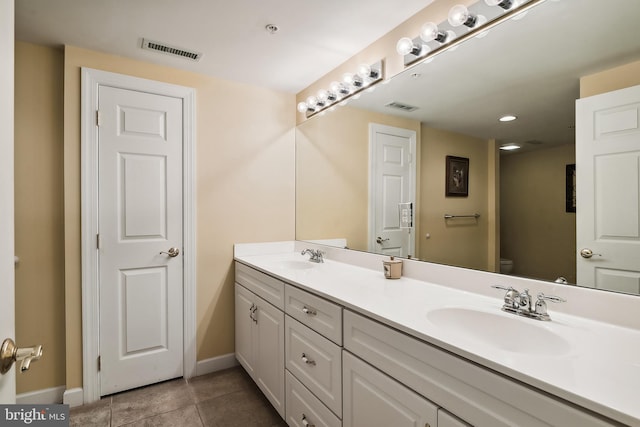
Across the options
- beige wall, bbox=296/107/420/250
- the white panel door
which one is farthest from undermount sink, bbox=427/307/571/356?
the white panel door

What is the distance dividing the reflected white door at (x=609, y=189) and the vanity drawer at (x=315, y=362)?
0.96 metres

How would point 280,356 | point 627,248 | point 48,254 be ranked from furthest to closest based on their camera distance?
point 48,254 → point 280,356 → point 627,248

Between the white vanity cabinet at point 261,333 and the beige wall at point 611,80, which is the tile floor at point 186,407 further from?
the beige wall at point 611,80

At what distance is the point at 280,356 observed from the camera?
169 centimetres

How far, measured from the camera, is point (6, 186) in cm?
66

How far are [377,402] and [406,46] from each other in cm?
159

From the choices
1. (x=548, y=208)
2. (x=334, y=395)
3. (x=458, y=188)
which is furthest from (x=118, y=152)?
(x=548, y=208)

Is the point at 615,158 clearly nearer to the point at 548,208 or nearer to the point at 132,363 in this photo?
the point at 548,208

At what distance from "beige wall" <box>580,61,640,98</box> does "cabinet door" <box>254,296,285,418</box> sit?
5.28 ft

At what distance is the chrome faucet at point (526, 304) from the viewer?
1.07 meters

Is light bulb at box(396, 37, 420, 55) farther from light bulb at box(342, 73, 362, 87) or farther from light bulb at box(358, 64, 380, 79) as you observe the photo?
light bulb at box(342, 73, 362, 87)

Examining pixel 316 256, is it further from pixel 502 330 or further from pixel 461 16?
pixel 461 16

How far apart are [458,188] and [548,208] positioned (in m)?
0.42

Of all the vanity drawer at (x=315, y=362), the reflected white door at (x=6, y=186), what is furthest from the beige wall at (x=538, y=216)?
the reflected white door at (x=6, y=186)
